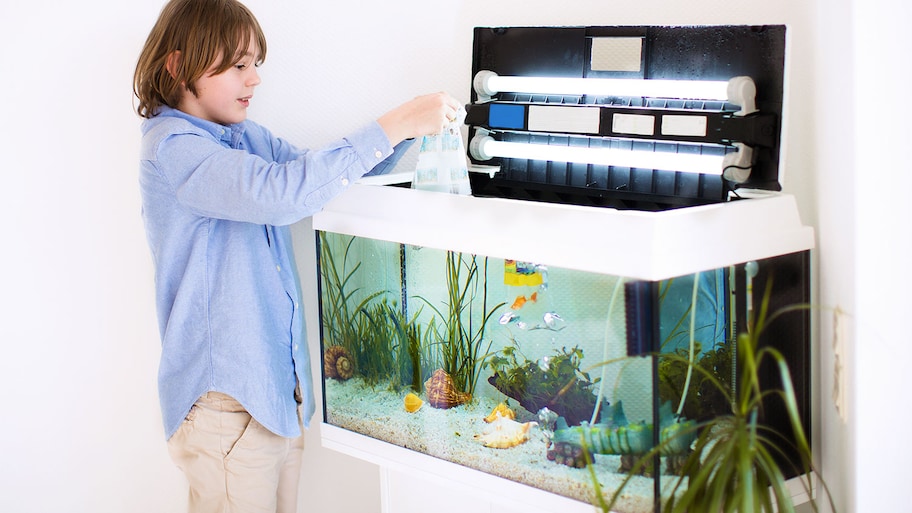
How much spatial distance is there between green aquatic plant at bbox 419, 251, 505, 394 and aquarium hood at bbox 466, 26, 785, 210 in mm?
300

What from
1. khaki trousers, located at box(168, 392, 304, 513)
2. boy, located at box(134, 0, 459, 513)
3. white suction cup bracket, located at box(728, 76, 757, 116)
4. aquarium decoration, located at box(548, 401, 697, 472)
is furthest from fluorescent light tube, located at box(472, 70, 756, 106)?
khaki trousers, located at box(168, 392, 304, 513)

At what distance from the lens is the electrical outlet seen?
1183mm

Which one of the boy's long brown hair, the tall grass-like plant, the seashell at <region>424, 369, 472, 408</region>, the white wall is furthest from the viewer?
the white wall

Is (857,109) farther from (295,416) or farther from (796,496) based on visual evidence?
(295,416)

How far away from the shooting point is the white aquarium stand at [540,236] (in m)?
1.11

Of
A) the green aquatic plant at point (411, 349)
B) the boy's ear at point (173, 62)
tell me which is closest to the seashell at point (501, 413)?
the green aquatic plant at point (411, 349)

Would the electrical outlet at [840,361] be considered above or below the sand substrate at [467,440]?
above

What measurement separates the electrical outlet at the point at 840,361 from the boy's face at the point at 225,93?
41.5 inches

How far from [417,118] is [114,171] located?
2.84 ft

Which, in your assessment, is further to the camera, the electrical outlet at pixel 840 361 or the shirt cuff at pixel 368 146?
the shirt cuff at pixel 368 146

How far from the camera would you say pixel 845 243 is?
1191 millimetres

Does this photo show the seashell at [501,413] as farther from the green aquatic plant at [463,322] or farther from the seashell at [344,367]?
the seashell at [344,367]

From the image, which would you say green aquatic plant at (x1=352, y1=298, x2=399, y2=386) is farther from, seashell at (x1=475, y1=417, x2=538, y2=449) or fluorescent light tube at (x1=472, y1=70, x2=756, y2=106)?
fluorescent light tube at (x1=472, y1=70, x2=756, y2=106)

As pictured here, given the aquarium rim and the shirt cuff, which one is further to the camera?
the shirt cuff
